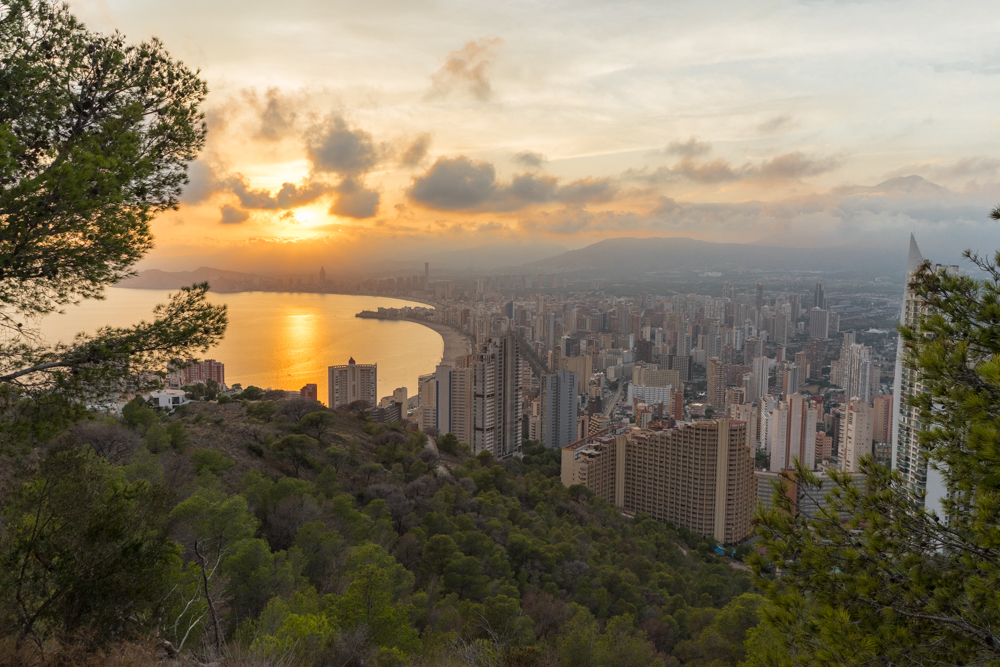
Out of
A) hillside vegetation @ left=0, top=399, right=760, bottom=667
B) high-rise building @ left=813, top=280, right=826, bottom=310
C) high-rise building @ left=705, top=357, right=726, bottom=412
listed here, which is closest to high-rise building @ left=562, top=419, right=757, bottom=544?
hillside vegetation @ left=0, top=399, right=760, bottom=667

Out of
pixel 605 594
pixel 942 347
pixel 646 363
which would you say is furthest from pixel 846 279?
pixel 942 347

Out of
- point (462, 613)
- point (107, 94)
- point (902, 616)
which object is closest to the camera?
point (902, 616)

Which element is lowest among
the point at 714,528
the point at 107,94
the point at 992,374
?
the point at 714,528

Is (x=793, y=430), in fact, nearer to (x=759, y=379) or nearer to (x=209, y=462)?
(x=759, y=379)

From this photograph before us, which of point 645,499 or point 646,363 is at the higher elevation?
point 646,363

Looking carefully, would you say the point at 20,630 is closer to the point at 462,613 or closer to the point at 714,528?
the point at 462,613

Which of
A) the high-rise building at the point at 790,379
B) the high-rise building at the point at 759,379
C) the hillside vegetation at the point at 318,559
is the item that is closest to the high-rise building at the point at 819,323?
the high-rise building at the point at 790,379

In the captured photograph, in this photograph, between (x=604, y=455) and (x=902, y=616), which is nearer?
(x=902, y=616)

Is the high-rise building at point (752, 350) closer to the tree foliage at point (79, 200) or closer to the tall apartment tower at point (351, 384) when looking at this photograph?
the tall apartment tower at point (351, 384)
